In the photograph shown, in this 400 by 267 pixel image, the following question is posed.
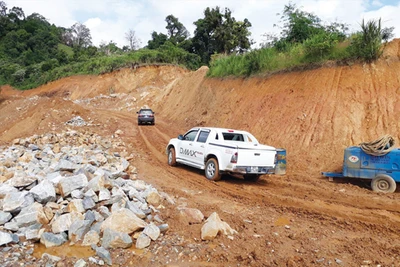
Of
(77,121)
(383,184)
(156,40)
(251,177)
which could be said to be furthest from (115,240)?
(156,40)

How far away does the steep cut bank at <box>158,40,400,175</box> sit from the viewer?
12.6 meters

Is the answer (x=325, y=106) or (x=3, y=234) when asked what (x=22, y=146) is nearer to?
(x=3, y=234)

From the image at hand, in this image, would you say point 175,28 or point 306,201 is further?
point 175,28

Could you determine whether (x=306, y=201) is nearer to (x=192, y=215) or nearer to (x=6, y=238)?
(x=192, y=215)

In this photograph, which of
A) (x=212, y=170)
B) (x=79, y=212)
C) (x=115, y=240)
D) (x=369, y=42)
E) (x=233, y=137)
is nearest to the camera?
(x=115, y=240)

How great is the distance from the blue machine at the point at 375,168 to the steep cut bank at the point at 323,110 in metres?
2.49

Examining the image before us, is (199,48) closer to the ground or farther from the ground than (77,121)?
farther from the ground

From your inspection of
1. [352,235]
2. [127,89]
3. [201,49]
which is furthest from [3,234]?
[201,49]

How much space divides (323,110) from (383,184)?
5.85 m

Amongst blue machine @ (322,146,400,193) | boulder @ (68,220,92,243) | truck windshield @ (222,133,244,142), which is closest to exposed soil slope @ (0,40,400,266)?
blue machine @ (322,146,400,193)

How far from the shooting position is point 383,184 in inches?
352

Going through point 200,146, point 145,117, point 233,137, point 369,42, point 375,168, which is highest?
point 369,42

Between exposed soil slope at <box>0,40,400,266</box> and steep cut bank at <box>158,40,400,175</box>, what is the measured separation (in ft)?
0.13

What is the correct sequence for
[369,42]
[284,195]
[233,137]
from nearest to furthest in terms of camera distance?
[284,195] < [233,137] < [369,42]
